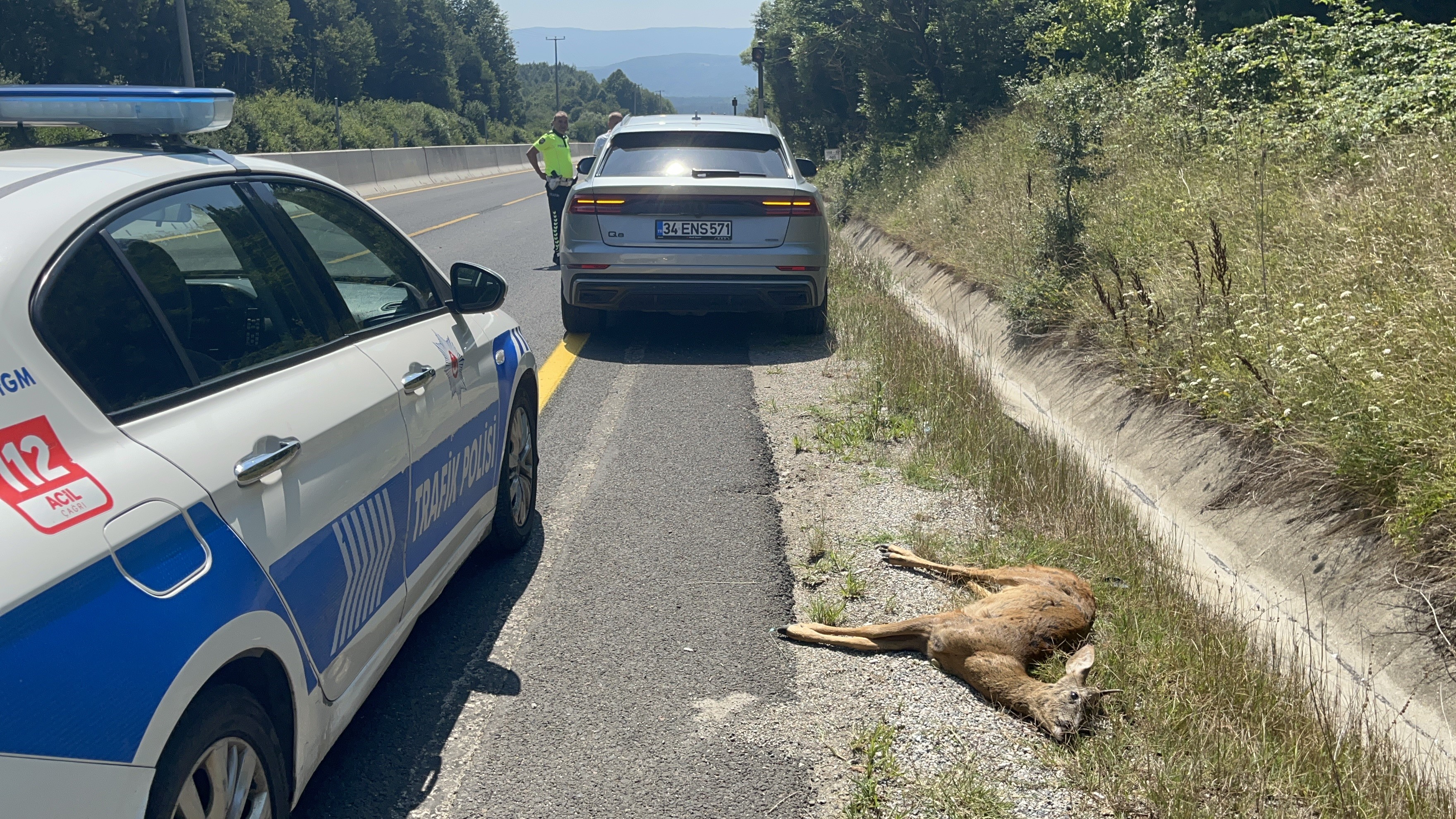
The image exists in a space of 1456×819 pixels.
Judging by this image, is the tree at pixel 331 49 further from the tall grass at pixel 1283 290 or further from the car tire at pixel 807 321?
the tall grass at pixel 1283 290

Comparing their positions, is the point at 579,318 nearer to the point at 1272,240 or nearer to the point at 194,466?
the point at 1272,240

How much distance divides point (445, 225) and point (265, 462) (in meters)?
18.0

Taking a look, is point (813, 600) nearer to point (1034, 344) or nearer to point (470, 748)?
point (470, 748)

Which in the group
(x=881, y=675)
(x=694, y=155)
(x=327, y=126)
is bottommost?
(x=881, y=675)

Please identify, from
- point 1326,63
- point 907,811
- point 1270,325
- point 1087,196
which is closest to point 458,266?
point 907,811

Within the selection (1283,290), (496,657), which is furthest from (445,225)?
(496,657)

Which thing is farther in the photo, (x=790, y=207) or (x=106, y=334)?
(x=790, y=207)

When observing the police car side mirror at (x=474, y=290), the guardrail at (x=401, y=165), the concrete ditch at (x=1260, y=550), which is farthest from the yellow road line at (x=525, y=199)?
the police car side mirror at (x=474, y=290)

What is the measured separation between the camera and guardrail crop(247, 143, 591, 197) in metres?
A: 24.7

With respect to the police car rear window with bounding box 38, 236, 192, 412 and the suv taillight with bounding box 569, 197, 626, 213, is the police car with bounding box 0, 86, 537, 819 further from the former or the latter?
the suv taillight with bounding box 569, 197, 626, 213

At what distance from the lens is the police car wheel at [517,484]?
4.57 m

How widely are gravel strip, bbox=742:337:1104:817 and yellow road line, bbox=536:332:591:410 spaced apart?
1.77 metres

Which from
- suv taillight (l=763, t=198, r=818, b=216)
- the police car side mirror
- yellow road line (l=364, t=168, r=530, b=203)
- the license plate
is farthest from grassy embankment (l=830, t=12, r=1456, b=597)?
yellow road line (l=364, t=168, r=530, b=203)

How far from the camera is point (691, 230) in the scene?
339 inches
